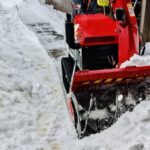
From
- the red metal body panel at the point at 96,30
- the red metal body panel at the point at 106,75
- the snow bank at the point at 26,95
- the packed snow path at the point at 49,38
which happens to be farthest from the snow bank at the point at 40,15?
the red metal body panel at the point at 106,75

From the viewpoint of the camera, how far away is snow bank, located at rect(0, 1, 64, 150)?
5.62m

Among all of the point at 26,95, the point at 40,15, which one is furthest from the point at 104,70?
the point at 40,15

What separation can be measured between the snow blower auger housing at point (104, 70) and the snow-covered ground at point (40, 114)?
0.97 ft

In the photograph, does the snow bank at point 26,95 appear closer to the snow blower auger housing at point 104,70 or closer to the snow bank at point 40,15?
the snow blower auger housing at point 104,70

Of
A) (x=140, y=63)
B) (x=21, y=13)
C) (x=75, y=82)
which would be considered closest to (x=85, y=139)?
(x=75, y=82)

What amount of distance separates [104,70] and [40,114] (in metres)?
1.85

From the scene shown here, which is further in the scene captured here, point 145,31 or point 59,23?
point 59,23

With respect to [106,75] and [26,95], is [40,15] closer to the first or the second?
[26,95]

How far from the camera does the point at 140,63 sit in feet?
17.5

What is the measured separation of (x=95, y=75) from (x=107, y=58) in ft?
3.98

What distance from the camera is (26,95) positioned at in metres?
7.02

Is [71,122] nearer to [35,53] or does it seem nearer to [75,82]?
[75,82]

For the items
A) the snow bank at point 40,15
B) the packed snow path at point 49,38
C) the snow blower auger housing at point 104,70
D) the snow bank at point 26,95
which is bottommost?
the snow bank at point 40,15

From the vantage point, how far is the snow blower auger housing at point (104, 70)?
5.14 metres
